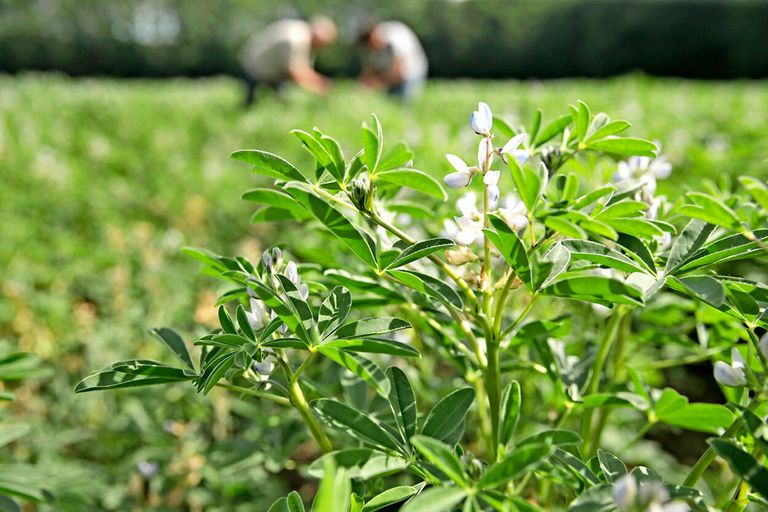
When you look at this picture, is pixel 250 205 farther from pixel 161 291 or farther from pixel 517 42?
pixel 517 42

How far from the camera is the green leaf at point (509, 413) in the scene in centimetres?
72

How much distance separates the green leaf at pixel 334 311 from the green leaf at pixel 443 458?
21 cm

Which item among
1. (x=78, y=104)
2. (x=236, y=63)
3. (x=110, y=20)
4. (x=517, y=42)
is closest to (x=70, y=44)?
(x=110, y=20)

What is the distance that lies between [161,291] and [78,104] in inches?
148

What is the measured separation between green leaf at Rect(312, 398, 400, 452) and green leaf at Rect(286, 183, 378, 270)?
18 centimetres

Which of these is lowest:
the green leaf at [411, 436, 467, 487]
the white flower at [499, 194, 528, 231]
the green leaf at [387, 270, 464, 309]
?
the green leaf at [411, 436, 467, 487]

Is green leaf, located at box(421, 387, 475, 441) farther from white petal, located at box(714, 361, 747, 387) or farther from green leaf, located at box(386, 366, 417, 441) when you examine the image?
white petal, located at box(714, 361, 747, 387)

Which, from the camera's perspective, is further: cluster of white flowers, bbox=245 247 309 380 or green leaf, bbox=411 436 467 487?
cluster of white flowers, bbox=245 247 309 380

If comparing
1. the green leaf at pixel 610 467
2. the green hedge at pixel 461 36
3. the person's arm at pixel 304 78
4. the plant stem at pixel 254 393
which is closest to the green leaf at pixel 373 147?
the plant stem at pixel 254 393

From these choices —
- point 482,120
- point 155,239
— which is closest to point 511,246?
point 482,120

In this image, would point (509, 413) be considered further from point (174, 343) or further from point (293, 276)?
point (174, 343)

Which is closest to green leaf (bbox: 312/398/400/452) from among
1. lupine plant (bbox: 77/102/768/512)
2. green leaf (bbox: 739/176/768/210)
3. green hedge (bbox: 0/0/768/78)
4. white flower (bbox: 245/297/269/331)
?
lupine plant (bbox: 77/102/768/512)

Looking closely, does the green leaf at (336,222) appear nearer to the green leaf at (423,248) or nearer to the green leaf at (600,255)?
the green leaf at (423,248)

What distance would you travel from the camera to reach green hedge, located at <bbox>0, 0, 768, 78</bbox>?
18.1m
